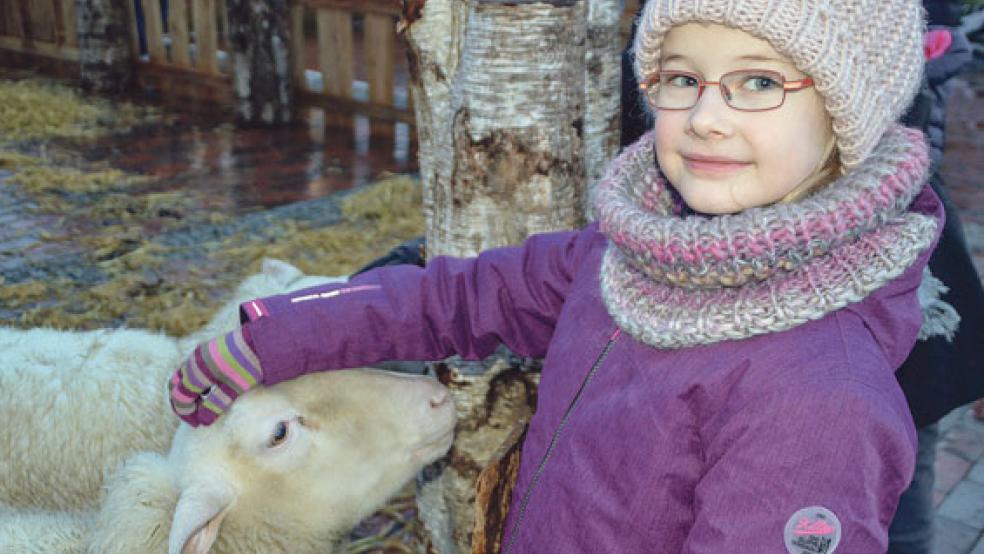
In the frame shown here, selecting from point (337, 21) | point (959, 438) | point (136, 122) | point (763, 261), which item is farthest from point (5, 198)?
point (763, 261)

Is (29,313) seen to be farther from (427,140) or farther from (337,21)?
(337,21)

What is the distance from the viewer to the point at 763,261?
4.43ft

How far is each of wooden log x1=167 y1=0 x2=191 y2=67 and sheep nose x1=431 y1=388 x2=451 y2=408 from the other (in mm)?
8358

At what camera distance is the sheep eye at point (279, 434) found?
2.23 meters

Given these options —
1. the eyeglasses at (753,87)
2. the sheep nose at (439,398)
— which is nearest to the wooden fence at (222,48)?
the sheep nose at (439,398)

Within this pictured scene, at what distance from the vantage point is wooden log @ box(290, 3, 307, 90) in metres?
8.86

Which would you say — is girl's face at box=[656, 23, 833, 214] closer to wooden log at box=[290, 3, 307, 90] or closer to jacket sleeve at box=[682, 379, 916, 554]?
jacket sleeve at box=[682, 379, 916, 554]

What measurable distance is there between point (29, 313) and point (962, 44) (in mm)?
3968

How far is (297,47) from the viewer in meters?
8.94

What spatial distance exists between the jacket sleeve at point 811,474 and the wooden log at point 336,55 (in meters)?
7.85

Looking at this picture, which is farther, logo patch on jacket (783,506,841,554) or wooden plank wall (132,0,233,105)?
wooden plank wall (132,0,233,105)

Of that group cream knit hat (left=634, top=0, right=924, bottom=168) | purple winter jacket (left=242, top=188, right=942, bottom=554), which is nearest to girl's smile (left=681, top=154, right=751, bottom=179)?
cream knit hat (left=634, top=0, right=924, bottom=168)

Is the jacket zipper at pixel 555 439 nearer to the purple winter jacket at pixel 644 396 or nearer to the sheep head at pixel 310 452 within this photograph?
the purple winter jacket at pixel 644 396

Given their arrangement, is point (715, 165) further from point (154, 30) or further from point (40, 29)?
point (40, 29)
